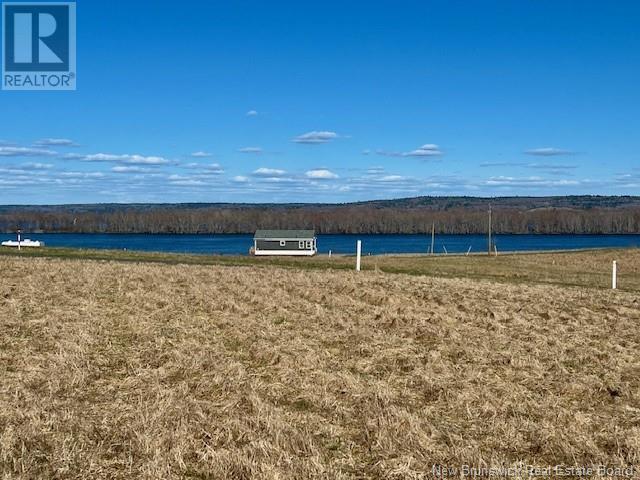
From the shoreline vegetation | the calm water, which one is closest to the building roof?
the calm water

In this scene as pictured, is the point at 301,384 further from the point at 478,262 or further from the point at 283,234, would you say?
the point at 283,234

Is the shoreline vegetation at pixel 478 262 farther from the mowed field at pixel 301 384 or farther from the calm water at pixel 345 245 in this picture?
the calm water at pixel 345 245

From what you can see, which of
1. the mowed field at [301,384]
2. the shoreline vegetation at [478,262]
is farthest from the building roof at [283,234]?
the mowed field at [301,384]

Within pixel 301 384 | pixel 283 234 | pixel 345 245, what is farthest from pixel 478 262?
Answer: pixel 345 245

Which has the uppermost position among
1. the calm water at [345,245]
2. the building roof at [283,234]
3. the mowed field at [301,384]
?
the building roof at [283,234]

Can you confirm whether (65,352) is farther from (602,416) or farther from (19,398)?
(602,416)

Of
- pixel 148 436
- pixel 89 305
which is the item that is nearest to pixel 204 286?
pixel 89 305

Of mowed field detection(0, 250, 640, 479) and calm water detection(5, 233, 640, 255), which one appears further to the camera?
calm water detection(5, 233, 640, 255)

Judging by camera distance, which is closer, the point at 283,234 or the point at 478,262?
the point at 478,262

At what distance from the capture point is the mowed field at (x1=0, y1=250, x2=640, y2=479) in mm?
6352

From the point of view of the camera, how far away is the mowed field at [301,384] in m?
6.35

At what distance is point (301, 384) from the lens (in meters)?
8.84

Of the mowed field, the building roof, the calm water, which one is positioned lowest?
the calm water

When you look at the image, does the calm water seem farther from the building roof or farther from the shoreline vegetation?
the shoreline vegetation
